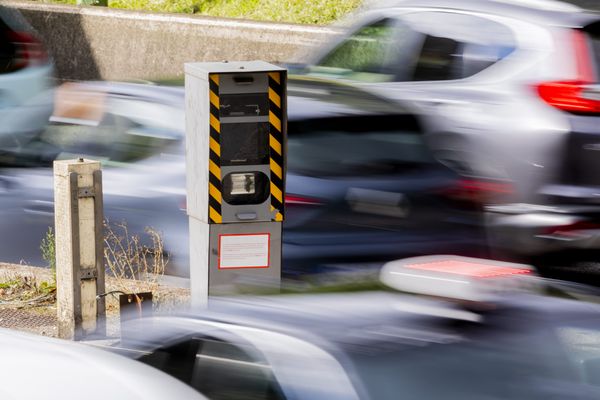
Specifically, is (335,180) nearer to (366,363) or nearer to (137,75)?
(366,363)

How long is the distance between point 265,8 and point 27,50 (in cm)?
733

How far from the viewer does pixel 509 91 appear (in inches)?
326

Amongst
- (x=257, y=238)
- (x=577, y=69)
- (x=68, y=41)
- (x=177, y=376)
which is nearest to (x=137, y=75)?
(x=68, y=41)

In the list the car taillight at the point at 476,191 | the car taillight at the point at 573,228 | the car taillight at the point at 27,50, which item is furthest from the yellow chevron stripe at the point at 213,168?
the car taillight at the point at 27,50

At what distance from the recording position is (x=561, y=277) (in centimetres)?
763

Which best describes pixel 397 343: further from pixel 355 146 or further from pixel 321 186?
pixel 355 146

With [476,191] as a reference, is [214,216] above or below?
above

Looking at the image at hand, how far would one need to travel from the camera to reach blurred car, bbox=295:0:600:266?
25.0 feet

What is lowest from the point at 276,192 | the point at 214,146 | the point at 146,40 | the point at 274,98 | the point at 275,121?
the point at 276,192

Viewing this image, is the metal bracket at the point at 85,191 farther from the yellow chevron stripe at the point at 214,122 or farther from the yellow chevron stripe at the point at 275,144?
the yellow chevron stripe at the point at 275,144

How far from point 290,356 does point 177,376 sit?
0.42 m

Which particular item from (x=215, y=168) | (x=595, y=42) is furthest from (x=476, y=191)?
(x=215, y=168)

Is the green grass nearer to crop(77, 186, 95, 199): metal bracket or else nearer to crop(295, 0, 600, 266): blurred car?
crop(295, 0, 600, 266): blurred car

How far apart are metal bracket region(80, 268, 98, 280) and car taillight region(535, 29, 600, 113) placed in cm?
301
